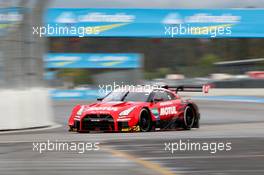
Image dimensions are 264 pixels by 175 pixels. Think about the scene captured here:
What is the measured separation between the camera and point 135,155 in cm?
1034

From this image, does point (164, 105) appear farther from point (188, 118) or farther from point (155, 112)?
point (188, 118)

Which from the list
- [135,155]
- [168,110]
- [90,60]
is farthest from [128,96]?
[90,60]

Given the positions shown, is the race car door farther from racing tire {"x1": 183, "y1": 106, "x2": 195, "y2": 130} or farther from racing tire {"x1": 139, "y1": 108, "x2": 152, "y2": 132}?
racing tire {"x1": 183, "y1": 106, "x2": 195, "y2": 130}

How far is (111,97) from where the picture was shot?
52.9ft

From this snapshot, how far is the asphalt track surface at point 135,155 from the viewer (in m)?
8.68

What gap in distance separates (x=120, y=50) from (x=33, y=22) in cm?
2607

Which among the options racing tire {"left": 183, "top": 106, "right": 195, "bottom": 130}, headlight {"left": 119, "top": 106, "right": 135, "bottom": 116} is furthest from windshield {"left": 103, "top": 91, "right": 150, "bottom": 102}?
racing tire {"left": 183, "top": 106, "right": 195, "bottom": 130}

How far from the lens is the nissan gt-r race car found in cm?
1486

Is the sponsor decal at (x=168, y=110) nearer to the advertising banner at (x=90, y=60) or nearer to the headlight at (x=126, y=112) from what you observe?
the headlight at (x=126, y=112)

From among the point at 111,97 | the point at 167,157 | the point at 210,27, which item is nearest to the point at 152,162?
the point at 167,157

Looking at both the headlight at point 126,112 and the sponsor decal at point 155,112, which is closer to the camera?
the headlight at point 126,112

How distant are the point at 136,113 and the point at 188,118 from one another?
2252 millimetres

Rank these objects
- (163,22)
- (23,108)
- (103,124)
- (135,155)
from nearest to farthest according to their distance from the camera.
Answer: (135,155)
(103,124)
(23,108)
(163,22)

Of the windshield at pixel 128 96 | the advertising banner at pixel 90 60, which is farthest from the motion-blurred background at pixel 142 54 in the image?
the windshield at pixel 128 96
